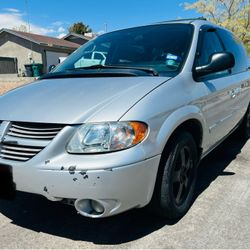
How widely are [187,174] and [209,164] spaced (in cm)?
144

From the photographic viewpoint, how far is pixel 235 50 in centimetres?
470

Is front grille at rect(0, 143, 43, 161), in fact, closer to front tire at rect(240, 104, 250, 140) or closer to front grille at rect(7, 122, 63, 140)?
front grille at rect(7, 122, 63, 140)

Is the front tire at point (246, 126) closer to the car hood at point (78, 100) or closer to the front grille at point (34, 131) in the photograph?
the car hood at point (78, 100)

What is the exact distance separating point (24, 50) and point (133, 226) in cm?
2890

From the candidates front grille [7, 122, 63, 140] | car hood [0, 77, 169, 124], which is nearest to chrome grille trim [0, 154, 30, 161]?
front grille [7, 122, 63, 140]

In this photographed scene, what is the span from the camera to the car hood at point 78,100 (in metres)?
2.34

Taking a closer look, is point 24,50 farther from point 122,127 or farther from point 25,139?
point 122,127

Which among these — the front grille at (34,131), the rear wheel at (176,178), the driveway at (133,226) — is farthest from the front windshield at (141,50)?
the driveway at (133,226)

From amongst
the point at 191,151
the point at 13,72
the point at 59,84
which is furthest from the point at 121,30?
the point at 13,72

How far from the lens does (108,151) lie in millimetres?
2219

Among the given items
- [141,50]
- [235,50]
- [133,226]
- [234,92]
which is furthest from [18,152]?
[235,50]

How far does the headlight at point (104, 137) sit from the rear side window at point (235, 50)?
2.42m

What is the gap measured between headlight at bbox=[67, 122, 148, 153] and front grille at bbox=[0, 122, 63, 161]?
0.52ft

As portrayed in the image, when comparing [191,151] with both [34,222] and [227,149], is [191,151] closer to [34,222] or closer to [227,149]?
[34,222]
